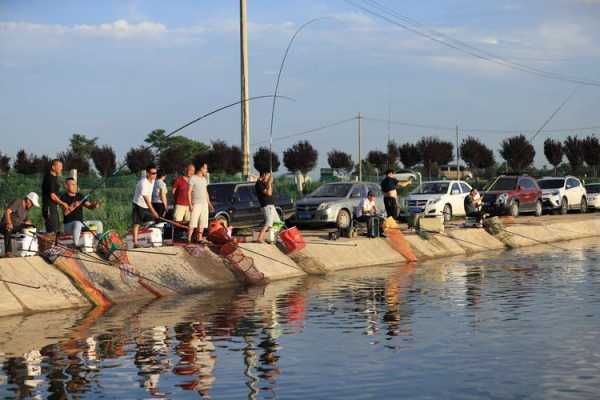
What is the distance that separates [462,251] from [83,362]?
1902 cm

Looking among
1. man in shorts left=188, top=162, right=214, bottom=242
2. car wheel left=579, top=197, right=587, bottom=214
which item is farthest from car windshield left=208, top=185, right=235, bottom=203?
car wheel left=579, top=197, right=587, bottom=214

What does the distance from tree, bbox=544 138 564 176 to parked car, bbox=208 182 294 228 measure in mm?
63378

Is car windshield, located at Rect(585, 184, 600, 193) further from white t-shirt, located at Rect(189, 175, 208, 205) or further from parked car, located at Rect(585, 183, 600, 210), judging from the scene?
white t-shirt, located at Rect(189, 175, 208, 205)

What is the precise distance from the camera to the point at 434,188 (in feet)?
131

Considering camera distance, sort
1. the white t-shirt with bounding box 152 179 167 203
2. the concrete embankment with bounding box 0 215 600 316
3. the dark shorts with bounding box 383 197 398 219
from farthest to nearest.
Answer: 1. the dark shorts with bounding box 383 197 398 219
2. the white t-shirt with bounding box 152 179 167 203
3. the concrete embankment with bounding box 0 215 600 316

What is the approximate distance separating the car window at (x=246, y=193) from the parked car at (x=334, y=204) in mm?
3312

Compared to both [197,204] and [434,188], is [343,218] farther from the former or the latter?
[197,204]

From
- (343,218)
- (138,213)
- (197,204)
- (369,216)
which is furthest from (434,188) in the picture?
(138,213)

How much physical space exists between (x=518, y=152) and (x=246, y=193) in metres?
63.0

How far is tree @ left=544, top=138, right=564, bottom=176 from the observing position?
9100cm

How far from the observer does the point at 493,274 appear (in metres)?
22.0

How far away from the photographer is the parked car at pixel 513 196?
38719 mm

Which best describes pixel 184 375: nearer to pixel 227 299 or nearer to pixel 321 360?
pixel 321 360

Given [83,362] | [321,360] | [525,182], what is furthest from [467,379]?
[525,182]
